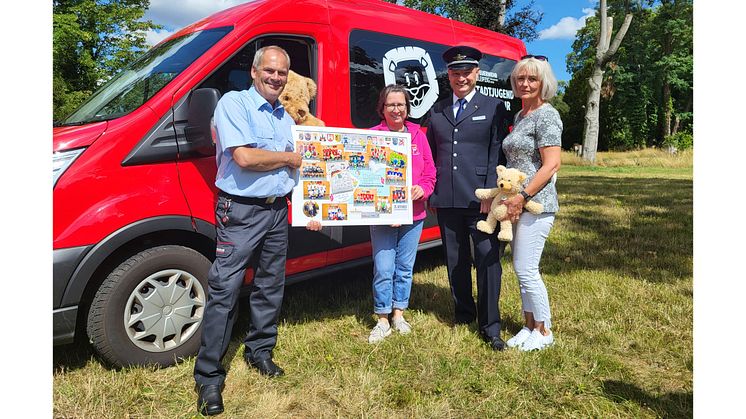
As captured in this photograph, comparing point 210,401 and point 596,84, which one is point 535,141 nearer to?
point 210,401

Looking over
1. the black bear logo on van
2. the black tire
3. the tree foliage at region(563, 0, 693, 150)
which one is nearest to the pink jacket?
the black bear logo on van

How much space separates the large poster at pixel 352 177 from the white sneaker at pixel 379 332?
808mm

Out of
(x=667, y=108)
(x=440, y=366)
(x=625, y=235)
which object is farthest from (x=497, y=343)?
(x=667, y=108)

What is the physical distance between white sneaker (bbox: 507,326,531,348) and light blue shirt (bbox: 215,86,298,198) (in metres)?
1.91

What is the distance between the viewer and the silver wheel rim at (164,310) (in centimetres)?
305

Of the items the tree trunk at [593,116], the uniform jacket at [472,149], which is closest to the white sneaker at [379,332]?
the uniform jacket at [472,149]

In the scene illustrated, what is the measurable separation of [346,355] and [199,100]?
189 centimetres

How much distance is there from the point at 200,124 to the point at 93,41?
24792mm

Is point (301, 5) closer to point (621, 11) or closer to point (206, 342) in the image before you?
point (206, 342)

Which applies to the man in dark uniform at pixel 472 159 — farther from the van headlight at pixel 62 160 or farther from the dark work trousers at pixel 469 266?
the van headlight at pixel 62 160

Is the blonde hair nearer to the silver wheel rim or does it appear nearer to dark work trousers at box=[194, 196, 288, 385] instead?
dark work trousers at box=[194, 196, 288, 385]

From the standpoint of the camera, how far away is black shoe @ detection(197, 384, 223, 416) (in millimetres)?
2764

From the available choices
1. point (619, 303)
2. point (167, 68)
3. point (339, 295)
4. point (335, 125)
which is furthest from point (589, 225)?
point (167, 68)

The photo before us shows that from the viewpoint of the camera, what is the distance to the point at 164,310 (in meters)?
3.13
